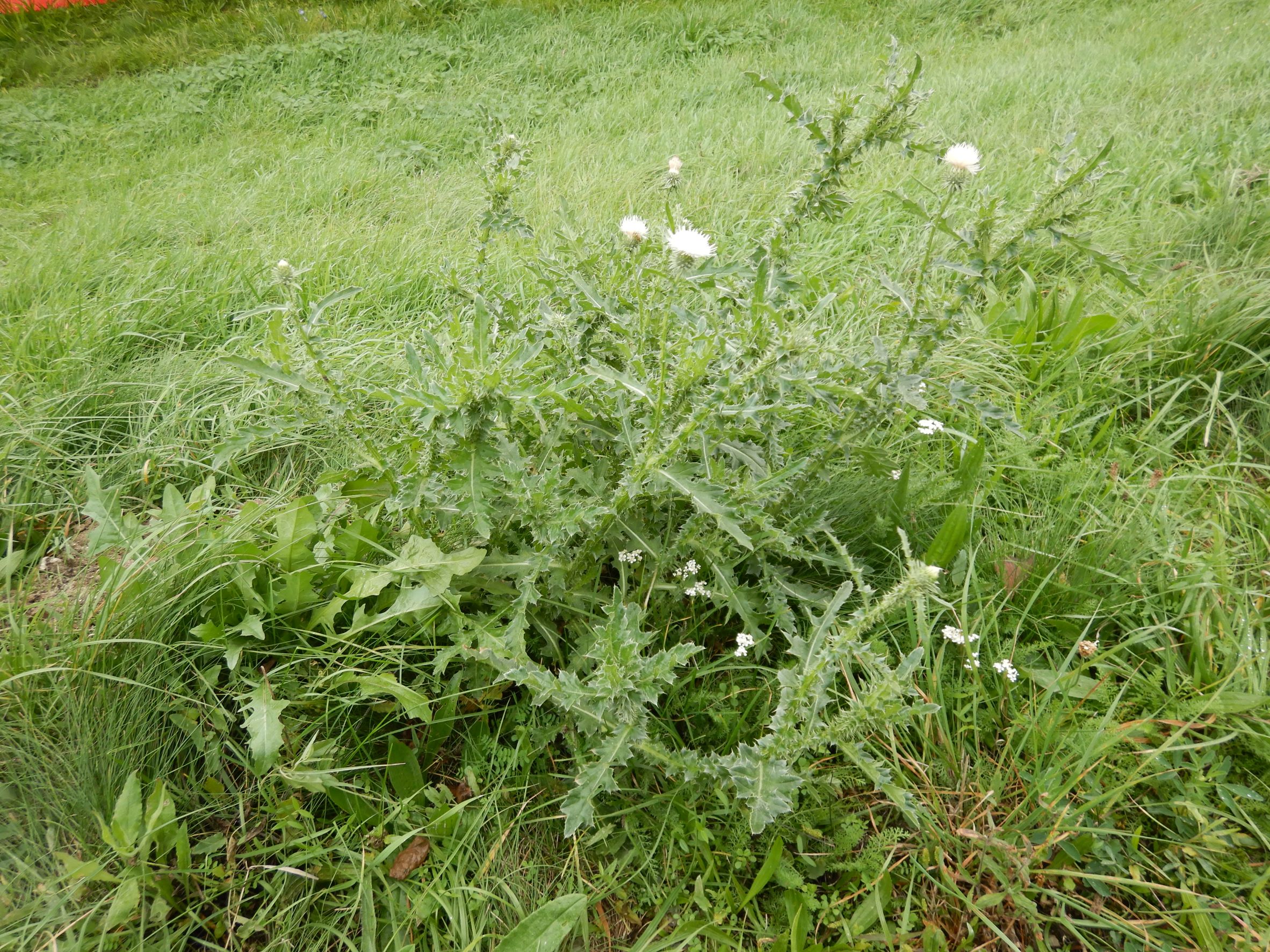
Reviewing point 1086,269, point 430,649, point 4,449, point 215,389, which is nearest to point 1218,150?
point 1086,269

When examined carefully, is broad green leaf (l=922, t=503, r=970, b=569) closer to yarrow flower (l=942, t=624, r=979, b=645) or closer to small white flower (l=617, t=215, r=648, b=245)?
yarrow flower (l=942, t=624, r=979, b=645)

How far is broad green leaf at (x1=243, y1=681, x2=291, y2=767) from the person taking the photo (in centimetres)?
143

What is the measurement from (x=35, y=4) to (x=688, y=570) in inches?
362

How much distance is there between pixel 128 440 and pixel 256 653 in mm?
1171

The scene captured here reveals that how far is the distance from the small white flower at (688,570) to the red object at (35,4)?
29.6 feet

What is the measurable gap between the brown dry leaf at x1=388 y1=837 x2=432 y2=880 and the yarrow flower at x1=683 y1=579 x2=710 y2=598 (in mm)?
762

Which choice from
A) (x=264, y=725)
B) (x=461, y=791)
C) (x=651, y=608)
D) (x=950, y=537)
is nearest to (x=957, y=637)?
(x=950, y=537)

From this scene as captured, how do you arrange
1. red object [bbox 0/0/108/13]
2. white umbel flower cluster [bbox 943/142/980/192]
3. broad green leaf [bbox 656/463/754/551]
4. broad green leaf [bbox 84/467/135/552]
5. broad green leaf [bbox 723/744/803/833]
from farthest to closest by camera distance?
red object [bbox 0/0/108/13] → broad green leaf [bbox 84/467/135/552] → white umbel flower cluster [bbox 943/142/980/192] → broad green leaf [bbox 656/463/754/551] → broad green leaf [bbox 723/744/803/833]

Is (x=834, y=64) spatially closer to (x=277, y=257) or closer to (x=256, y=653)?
(x=277, y=257)

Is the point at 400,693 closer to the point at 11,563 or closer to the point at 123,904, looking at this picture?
the point at 123,904

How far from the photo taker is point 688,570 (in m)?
1.67

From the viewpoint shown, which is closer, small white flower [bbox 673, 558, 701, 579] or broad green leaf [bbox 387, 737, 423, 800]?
broad green leaf [bbox 387, 737, 423, 800]

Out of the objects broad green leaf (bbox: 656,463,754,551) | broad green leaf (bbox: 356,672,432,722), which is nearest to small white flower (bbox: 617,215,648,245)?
broad green leaf (bbox: 656,463,754,551)

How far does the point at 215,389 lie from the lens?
2.52 metres
